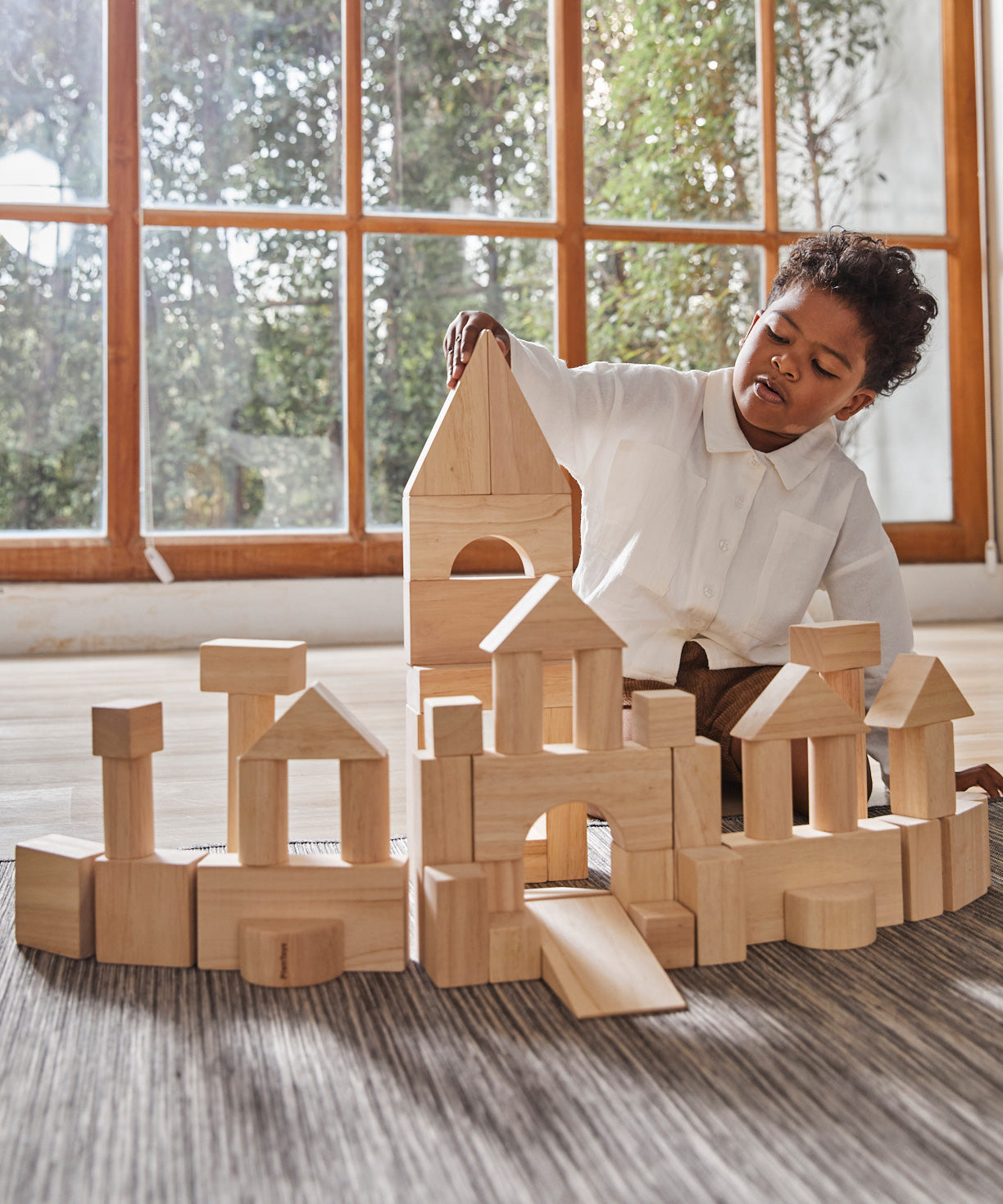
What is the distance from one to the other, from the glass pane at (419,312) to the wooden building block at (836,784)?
6.92ft

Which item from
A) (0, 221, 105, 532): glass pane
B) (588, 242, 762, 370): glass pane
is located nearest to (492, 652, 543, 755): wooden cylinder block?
(0, 221, 105, 532): glass pane

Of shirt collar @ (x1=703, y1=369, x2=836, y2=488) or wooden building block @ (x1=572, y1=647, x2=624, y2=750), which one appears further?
shirt collar @ (x1=703, y1=369, x2=836, y2=488)

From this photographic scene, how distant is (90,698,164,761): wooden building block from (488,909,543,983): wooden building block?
0.27m

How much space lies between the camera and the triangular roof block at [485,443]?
939mm

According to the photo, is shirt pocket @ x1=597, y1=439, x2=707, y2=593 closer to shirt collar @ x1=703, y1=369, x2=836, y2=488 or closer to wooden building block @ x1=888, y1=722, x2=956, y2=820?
shirt collar @ x1=703, y1=369, x2=836, y2=488

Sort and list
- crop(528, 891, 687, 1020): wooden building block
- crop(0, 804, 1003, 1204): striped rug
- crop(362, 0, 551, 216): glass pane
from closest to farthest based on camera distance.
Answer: crop(0, 804, 1003, 1204): striped rug
crop(528, 891, 687, 1020): wooden building block
crop(362, 0, 551, 216): glass pane

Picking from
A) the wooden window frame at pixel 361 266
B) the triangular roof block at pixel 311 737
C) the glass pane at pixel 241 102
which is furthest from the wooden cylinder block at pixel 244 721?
the glass pane at pixel 241 102

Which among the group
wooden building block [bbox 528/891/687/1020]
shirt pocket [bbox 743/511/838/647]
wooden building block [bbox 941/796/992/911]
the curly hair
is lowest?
wooden building block [bbox 528/891/687/1020]

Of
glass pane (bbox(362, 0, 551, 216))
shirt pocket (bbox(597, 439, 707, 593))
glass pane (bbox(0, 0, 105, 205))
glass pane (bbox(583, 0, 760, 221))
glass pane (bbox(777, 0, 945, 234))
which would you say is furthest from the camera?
glass pane (bbox(777, 0, 945, 234))

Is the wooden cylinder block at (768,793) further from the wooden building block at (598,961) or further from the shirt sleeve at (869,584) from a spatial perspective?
the shirt sleeve at (869,584)

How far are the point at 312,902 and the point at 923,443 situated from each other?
2.92 meters

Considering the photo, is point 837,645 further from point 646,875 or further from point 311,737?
point 311,737

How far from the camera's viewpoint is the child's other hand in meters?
1.16

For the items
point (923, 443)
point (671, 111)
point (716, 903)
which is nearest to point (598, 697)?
point (716, 903)
